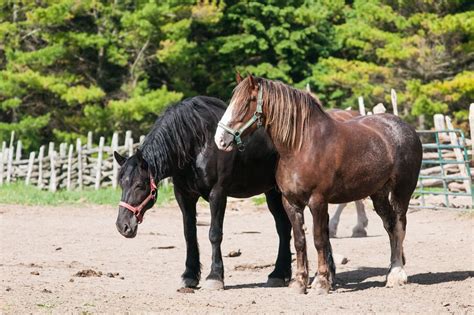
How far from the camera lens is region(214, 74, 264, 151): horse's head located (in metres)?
8.30

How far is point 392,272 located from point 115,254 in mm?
4474

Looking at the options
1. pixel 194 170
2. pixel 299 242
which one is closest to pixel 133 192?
pixel 194 170

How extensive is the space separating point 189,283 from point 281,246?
1105 mm

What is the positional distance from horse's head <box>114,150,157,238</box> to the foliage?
20.8m

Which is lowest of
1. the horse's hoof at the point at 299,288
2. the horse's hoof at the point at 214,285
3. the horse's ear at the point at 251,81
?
the horse's hoof at the point at 214,285

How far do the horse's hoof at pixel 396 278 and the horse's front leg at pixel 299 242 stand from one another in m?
0.88

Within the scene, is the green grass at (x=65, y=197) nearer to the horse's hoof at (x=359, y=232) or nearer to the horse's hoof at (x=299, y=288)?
the horse's hoof at (x=359, y=232)

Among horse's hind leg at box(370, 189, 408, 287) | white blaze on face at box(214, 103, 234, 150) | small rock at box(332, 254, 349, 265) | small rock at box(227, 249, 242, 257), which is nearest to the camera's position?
white blaze on face at box(214, 103, 234, 150)

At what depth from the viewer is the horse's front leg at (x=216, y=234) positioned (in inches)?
348

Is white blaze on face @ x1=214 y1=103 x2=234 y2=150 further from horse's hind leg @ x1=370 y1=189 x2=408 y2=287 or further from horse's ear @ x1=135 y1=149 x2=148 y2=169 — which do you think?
horse's hind leg @ x1=370 y1=189 x2=408 y2=287

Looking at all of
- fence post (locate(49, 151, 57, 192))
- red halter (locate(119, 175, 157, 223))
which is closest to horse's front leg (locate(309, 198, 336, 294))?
red halter (locate(119, 175, 157, 223))

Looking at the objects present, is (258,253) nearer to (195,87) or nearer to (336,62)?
(336,62)

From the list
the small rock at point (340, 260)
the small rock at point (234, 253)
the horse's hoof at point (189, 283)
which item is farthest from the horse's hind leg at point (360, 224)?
the horse's hoof at point (189, 283)

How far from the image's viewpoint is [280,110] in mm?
8469
